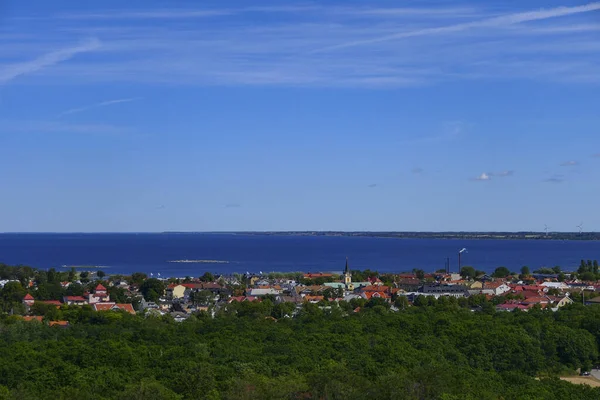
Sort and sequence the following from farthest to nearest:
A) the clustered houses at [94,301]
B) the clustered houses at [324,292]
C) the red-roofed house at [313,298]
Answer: the red-roofed house at [313,298]
the clustered houses at [324,292]
the clustered houses at [94,301]

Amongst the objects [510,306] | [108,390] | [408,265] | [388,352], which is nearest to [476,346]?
[388,352]

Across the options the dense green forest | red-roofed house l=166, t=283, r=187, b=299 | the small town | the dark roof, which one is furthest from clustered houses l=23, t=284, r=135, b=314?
the dark roof

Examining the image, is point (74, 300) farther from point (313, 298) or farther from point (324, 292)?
point (324, 292)

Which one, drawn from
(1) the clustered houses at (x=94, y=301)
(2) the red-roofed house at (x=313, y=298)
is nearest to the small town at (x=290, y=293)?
(1) the clustered houses at (x=94, y=301)

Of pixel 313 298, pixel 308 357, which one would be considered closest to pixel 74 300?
pixel 313 298

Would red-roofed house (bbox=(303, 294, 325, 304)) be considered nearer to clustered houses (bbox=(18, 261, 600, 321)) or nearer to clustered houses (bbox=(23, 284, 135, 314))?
clustered houses (bbox=(18, 261, 600, 321))

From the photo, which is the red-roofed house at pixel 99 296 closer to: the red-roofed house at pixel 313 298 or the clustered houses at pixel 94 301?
the clustered houses at pixel 94 301
